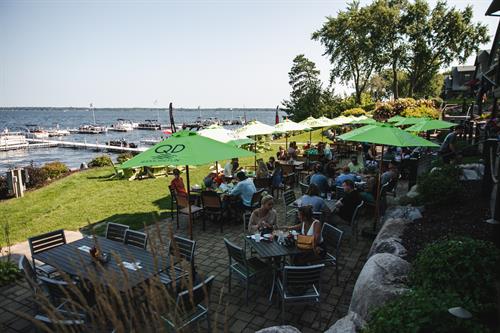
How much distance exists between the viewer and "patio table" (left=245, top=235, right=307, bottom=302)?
446 cm

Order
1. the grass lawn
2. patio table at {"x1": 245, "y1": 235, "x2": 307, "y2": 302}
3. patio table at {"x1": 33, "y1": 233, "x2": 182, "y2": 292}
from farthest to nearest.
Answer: the grass lawn < patio table at {"x1": 245, "y1": 235, "x2": 307, "y2": 302} < patio table at {"x1": 33, "y1": 233, "x2": 182, "y2": 292}

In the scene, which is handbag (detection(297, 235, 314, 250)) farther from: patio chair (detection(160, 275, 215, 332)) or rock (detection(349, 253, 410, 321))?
patio chair (detection(160, 275, 215, 332))

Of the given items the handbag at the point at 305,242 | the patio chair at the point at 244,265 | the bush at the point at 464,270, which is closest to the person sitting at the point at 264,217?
the patio chair at the point at 244,265

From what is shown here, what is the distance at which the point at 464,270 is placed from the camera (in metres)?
3.08

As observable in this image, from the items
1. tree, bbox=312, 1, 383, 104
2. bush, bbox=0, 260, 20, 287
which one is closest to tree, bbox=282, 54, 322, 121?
tree, bbox=312, 1, 383, 104

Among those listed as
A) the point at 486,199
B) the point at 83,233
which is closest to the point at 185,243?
the point at 83,233

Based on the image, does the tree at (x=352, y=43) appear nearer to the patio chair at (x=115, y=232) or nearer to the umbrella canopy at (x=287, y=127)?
the umbrella canopy at (x=287, y=127)

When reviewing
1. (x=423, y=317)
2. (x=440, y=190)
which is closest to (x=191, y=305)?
(x=423, y=317)

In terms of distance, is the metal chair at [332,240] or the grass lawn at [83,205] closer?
the metal chair at [332,240]

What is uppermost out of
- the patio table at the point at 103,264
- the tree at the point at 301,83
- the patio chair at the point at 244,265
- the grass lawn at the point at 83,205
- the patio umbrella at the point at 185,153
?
the tree at the point at 301,83

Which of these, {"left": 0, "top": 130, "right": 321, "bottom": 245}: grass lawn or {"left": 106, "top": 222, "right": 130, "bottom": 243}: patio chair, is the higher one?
{"left": 106, "top": 222, "right": 130, "bottom": 243}: patio chair

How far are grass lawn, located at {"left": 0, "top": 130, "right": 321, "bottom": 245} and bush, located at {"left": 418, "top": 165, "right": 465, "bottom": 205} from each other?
625cm

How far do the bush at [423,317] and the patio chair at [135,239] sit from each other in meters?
3.80

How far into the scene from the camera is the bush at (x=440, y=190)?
6.21 metres
